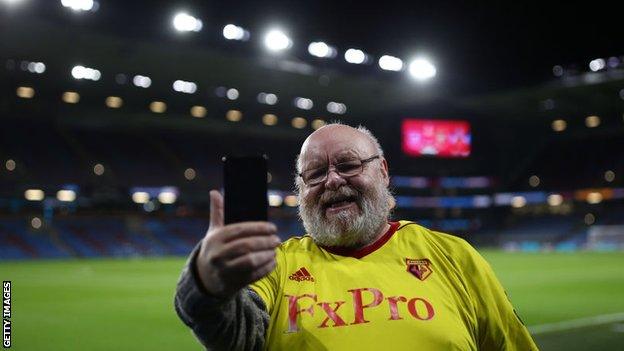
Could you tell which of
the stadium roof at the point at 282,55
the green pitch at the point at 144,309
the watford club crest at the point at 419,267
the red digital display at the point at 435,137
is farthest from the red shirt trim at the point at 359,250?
the red digital display at the point at 435,137

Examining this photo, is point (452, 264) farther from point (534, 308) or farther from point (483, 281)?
point (534, 308)

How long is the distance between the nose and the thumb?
3.52 ft

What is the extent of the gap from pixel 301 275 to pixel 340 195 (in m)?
0.40

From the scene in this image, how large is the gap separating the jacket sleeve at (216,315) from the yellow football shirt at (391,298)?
0.23m

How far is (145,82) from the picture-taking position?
136ft

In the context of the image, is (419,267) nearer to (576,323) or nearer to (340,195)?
(340,195)

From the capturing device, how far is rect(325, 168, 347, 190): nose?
9.39ft

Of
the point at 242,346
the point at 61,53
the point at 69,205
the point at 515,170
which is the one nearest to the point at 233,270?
the point at 242,346

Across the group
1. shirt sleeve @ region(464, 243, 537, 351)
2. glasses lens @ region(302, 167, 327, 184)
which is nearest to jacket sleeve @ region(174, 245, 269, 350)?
glasses lens @ region(302, 167, 327, 184)

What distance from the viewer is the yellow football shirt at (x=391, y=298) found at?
2.60 m

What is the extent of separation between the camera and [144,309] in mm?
13070

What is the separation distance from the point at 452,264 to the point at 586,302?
38.9ft

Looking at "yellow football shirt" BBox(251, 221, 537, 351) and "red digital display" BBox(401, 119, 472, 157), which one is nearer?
"yellow football shirt" BBox(251, 221, 537, 351)

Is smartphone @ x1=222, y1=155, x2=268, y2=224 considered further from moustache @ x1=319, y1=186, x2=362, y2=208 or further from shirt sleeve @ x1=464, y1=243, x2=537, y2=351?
shirt sleeve @ x1=464, y1=243, x2=537, y2=351
